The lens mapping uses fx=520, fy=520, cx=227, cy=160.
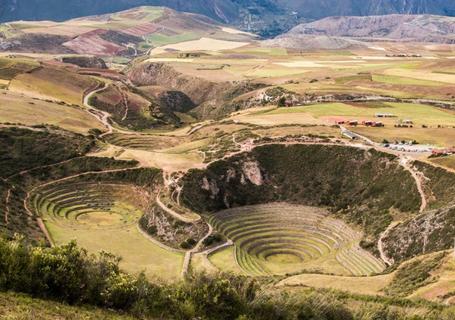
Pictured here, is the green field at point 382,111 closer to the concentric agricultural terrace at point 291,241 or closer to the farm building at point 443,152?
the farm building at point 443,152

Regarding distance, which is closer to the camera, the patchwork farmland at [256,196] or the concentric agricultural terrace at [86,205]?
the patchwork farmland at [256,196]

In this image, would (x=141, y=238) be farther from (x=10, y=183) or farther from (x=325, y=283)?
(x=325, y=283)

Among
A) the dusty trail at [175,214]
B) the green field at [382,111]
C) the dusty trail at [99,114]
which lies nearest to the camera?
the dusty trail at [175,214]

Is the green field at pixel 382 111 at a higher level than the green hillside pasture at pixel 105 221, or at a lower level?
higher

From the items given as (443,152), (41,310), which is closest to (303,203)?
(443,152)

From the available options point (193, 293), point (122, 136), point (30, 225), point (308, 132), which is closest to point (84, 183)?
point (30, 225)

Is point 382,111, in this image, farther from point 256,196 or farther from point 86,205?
point 86,205

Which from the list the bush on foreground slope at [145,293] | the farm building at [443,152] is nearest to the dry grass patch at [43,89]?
the farm building at [443,152]

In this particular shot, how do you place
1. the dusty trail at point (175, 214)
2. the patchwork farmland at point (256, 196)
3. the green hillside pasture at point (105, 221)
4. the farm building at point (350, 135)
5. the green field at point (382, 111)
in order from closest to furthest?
the patchwork farmland at point (256, 196) → the green hillside pasture at point (105, 221) → the dusty trail at point (175, 214) → the farm building at point (350, 135) → the green field at point (382, 111)
